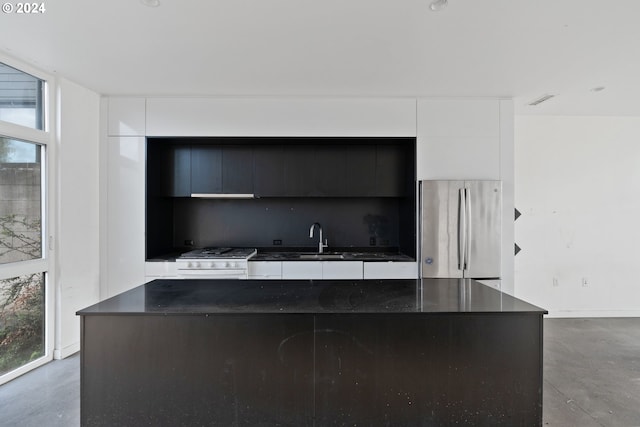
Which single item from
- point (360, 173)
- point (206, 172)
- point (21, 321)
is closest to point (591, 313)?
point (360, 173)

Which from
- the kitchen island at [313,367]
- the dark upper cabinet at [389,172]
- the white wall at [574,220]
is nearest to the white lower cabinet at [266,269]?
the dark upper cabinet at [389,172]

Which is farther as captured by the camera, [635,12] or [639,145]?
[639,145]

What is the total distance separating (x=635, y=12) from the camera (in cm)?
211

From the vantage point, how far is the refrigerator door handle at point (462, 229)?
3.53 m

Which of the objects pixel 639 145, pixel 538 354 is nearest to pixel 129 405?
pixel 538 354

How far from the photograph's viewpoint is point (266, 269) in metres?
3.67

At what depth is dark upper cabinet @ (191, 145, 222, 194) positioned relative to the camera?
13.1 feet

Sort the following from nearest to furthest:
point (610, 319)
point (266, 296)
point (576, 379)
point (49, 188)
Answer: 1. point (266, 296)
2. point (576, 379)
3. point (49, 188)
4. point (610, 319)

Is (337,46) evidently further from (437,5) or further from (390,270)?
(390,270)

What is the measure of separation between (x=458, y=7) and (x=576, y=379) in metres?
3.13

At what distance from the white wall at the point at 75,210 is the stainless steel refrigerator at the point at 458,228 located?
3578 millimetres

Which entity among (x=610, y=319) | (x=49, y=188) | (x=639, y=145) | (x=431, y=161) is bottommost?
(x=610, y=319)

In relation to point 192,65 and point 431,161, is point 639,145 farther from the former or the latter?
point 192,65

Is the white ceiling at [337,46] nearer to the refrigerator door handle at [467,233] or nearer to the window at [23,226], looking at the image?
the window at [23,226]
